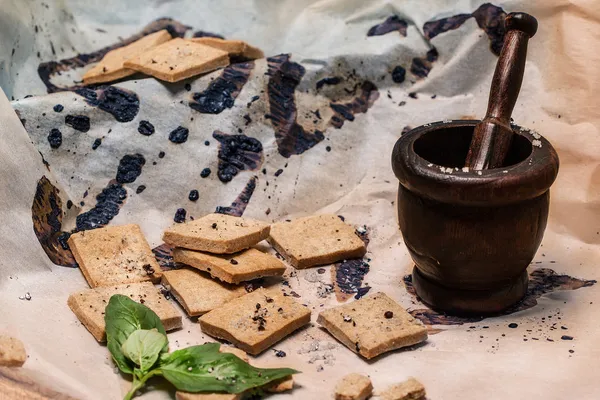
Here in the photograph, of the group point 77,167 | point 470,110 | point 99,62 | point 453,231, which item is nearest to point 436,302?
point 453,231

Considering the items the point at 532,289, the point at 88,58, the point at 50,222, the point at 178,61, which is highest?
the point at 178,61

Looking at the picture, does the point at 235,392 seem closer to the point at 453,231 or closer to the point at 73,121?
the point at 453,231

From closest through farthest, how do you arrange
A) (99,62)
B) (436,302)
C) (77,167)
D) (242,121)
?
(436,302) → (77,167) → (242,121) → (99,62)

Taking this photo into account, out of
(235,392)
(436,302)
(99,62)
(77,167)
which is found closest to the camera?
(235,392)

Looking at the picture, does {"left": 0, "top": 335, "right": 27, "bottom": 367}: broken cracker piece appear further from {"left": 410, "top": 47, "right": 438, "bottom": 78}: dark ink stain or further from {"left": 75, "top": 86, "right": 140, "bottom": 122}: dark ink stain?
{"left": 410, "top": 47, "right": 438, "bottom": 78}: dark ink stain

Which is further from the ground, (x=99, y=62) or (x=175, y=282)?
(x=99, y=62)

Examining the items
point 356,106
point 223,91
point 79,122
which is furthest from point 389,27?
point 79,122

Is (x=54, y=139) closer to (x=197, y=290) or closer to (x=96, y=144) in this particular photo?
(x=96, y=144)
